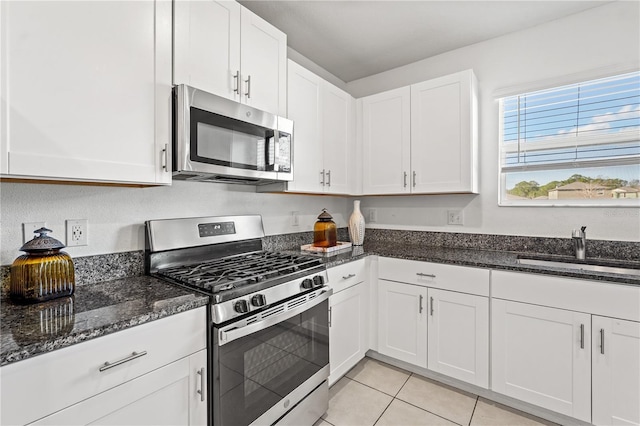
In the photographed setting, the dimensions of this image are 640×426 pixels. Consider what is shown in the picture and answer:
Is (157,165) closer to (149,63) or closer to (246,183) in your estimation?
(149,63)

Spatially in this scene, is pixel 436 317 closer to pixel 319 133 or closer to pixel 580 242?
pixel 580 242

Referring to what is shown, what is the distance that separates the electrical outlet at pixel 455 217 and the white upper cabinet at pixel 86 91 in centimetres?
217

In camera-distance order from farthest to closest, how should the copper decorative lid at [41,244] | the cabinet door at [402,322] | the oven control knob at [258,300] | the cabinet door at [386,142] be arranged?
the cabinet door at [386,142]
the cabinet door at [402,322]
the oven control knob at [258,300]
the copper decorative lid at [41,244]

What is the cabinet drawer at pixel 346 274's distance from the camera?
1922 millimetres

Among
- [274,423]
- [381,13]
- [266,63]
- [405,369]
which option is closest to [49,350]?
[274,423]

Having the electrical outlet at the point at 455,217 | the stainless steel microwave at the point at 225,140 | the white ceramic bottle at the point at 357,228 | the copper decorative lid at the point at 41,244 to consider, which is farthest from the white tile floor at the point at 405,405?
the copper decorative lid at the point at 41,244

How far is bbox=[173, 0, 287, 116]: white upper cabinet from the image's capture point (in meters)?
1.42

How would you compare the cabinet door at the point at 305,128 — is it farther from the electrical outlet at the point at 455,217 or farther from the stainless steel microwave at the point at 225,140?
the electrical outlet at the point at 455,217

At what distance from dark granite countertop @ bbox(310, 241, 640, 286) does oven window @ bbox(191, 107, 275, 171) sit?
2.50 ft

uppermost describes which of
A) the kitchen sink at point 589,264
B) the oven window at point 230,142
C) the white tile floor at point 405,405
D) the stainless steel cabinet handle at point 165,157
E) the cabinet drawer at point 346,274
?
the oven window at point 230,142

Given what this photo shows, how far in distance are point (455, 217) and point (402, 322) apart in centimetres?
100

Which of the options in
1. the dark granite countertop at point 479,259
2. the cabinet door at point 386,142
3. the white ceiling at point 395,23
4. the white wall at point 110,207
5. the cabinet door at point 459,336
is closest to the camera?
the white wall at point 110,207

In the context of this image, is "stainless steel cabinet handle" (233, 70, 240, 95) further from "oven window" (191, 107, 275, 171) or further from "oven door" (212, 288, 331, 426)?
"oven door" (212, 288, 331, 426)

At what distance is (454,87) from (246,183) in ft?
5.52
